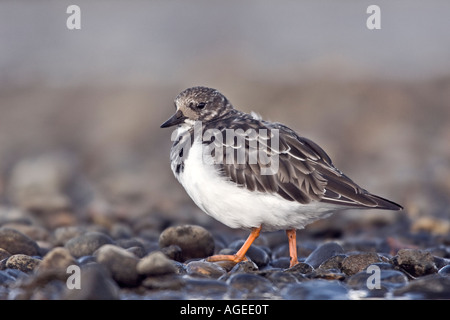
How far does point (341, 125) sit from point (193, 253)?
912cm

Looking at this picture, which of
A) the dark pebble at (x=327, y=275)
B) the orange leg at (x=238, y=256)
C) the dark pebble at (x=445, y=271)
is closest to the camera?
the dark pebble at (x=327, y=275)

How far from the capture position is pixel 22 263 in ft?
20.7

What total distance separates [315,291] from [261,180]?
1230 millimetres

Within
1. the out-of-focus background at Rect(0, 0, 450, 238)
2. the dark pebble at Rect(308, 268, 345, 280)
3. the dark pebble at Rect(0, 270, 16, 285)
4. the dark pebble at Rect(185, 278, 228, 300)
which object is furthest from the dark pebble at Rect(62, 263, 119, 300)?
the out-of-focus background at Rect(0, 0, 450, 238)

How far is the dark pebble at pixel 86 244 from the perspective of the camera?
693cm

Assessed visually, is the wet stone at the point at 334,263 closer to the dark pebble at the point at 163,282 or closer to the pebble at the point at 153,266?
the dark pebble at the point at 163,282

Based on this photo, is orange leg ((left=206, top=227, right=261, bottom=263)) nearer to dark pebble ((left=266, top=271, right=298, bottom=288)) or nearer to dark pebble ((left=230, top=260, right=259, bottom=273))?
dark pebble ((left=230, top=260, right=259, bottom=273))

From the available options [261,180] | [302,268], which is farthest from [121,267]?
[302,268]

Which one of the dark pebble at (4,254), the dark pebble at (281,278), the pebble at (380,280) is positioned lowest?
the pebble at (380,280)

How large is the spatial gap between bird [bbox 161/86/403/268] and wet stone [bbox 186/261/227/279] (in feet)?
1.05

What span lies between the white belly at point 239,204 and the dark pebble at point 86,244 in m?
1.30

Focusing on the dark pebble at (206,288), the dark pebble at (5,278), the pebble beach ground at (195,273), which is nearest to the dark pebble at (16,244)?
the pebble beach ground at (195,273)

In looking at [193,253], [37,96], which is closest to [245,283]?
[193,253]

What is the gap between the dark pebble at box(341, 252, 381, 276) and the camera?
6.27m
